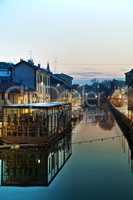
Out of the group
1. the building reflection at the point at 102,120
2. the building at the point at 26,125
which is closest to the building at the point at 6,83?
the building at the point at 26,125

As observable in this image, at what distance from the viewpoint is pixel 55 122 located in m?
13.6

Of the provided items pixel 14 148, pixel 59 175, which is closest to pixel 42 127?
pixel 14 148

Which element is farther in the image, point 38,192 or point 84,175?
point 84,175

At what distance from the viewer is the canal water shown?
7289 mm

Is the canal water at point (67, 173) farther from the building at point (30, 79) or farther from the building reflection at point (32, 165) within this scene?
the building at point (30, 79)

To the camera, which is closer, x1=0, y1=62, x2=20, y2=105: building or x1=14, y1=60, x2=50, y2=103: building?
x1=0, y1=62, x2=20, y2=105: building

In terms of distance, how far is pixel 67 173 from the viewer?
9.00 m

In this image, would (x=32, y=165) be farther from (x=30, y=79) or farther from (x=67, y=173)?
(x=30, y=79)

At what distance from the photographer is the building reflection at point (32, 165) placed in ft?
27.3

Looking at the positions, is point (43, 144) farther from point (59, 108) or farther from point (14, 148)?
point (59, 108)

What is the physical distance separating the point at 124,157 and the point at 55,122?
3.01m

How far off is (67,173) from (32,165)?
43.4 inches

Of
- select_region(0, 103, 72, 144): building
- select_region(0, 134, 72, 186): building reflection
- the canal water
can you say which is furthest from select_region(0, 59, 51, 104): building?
select_region(0, 134, 72, 186): building reflection

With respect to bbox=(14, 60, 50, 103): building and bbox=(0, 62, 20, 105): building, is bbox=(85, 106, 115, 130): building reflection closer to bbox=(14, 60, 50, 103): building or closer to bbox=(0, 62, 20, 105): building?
bbox=(14, 60, 50, 103): building
